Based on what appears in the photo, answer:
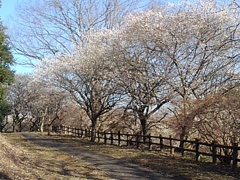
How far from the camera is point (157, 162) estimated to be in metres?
14.4

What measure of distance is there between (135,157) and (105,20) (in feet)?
59.0

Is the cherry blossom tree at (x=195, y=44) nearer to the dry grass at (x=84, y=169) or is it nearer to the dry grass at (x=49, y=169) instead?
the dry grass at (x=84, y=169)

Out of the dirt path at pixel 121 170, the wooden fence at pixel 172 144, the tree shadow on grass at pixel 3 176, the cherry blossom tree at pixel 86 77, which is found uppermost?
the cherry blossom tree at pixel 86 77

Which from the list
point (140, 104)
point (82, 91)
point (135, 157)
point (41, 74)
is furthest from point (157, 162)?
point (41, 74)

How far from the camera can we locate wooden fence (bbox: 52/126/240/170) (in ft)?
43.2

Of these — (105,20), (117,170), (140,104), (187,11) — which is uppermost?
(105,20)

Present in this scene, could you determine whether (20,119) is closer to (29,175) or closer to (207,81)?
(207,81)

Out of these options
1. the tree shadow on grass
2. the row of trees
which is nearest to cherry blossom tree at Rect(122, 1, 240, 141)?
the row of trees

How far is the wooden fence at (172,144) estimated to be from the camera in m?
13.2

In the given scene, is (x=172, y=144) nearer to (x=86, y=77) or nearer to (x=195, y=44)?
(x=195, y=44)

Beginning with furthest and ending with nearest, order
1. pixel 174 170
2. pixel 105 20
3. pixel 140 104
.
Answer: pixel 105 20 < pixel 140 104 < pixel 174 170

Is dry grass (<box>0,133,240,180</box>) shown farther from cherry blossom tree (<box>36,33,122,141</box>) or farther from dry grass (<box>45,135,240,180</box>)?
cherry blossom tree (<box>36,33,122,141</box>)

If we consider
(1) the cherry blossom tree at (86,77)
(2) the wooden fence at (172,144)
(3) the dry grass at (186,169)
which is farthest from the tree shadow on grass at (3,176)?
(1) the cherry blossom tree at (86,77)

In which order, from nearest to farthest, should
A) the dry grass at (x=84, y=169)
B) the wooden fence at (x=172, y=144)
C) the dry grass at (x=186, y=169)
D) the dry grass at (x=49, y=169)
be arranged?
1. the dry grass at (x=49, y=169)
2. the dry grass at (x=84, y=169)
3. the dry grass at (x=186, y=169)
4. the wooden fence at (x=172, y=144)
